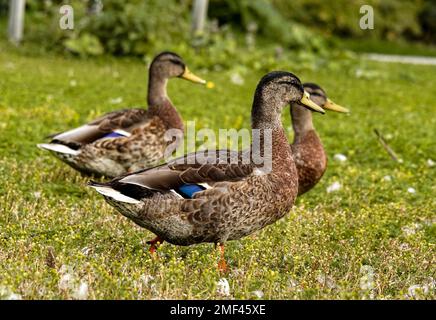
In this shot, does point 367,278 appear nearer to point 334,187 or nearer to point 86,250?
point 86,250

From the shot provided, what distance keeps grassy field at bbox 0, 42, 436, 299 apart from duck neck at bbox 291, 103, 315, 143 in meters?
0.53

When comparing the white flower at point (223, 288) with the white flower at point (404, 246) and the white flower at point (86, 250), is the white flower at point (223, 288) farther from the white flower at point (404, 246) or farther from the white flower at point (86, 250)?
the white flower at point (404, 246)

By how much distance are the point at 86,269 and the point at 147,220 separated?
2.30 feet

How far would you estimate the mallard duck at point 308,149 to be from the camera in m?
6.72

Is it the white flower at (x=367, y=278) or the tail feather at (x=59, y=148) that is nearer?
the white flower at (x=367, y=278)

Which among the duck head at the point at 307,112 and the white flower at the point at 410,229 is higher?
the duck head at the point at 307,112

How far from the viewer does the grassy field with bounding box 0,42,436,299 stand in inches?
168

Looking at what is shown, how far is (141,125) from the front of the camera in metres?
7.09

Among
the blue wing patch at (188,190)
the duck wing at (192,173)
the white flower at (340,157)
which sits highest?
the duck wing at (192,173)

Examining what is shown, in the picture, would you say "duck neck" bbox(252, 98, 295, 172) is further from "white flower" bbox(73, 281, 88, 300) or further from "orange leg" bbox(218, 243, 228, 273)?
"white flower" bbox(73, 281, 88, 300)

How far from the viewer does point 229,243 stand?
18.0ft

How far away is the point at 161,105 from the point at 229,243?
2339mm
